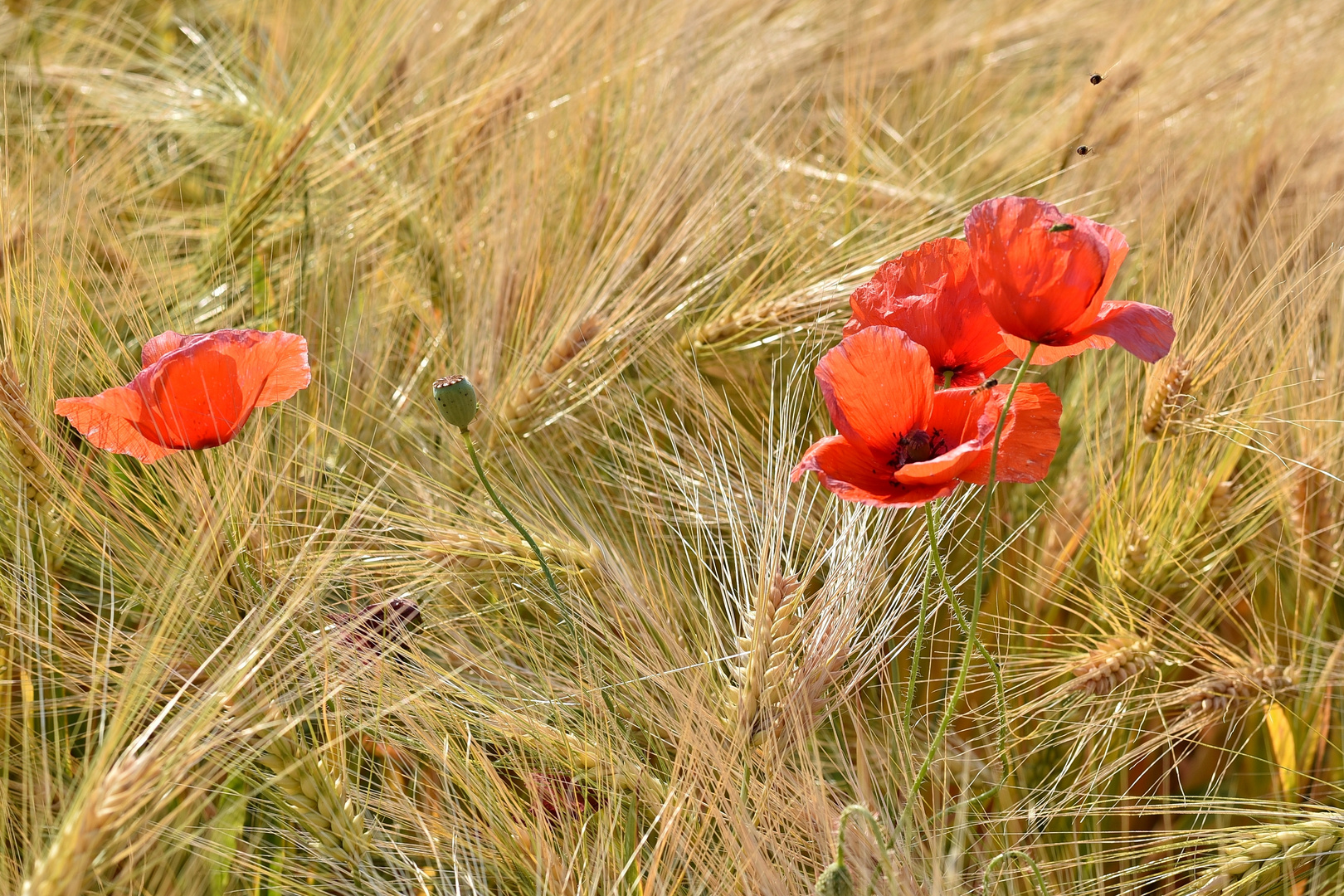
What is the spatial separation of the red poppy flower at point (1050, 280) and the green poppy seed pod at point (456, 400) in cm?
27

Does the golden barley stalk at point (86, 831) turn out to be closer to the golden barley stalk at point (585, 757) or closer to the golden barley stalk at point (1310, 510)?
the golden barley stalk at point (585, 757)

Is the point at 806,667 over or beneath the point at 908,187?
beneath

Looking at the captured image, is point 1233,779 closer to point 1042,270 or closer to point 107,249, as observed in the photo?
point 1042,270

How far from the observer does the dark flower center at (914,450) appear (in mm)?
558

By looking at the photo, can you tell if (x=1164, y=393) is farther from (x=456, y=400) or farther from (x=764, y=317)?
(x=456, y=400)

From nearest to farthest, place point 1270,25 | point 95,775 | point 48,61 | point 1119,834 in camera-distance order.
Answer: point 95,775 < point 1119,834 < point 48,61 < point 1270,25

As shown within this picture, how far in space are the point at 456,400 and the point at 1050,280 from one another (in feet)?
1.02

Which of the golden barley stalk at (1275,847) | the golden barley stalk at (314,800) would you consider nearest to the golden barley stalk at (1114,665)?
the golden barley stalk at (1275,847)

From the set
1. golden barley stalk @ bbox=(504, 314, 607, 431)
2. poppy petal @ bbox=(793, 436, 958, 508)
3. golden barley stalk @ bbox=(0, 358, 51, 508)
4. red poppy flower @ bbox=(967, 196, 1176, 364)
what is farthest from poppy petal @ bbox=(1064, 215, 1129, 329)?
golden barley stalk @ bbox=(0, 358, 51, 508)

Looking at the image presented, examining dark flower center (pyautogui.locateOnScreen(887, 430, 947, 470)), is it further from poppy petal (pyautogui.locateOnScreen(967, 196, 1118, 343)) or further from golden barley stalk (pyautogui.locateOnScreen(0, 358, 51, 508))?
golden barley stalk (pyautogui.locateOnScreen(0, 358, 51, 508))

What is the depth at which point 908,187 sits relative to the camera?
100 cm

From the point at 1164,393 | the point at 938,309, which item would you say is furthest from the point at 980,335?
the point at 1164,393

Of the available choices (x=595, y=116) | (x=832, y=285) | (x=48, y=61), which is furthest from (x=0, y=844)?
(x=48, y=61)

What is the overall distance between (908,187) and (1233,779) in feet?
1.84
